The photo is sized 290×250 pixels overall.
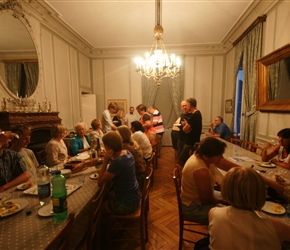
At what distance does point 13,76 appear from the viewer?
310 cm

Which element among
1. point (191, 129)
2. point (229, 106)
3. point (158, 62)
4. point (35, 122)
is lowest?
point (191, 129)

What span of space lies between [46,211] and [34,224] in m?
0.12

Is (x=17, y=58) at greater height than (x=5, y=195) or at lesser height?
greater

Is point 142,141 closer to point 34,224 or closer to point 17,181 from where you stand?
point 17,181

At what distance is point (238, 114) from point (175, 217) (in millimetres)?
4224

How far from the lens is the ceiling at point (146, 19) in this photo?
11.7 ft

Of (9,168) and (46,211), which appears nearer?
(46,211)

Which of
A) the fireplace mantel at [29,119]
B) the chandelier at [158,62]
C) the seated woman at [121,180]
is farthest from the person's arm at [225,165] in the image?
the fireplace mantel at [29,119]

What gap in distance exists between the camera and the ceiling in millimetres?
3564

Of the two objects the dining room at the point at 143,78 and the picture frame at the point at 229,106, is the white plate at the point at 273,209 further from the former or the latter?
the picture frame at the point at 229,106

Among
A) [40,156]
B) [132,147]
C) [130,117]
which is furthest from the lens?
[130,117]

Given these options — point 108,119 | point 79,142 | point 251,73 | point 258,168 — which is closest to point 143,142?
point 79,142

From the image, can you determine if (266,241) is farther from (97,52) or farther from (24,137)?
(97,52)

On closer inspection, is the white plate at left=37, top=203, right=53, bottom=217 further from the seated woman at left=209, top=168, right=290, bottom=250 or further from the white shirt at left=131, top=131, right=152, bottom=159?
the white shirt at left=131, top=131, right=152, bottom=159
